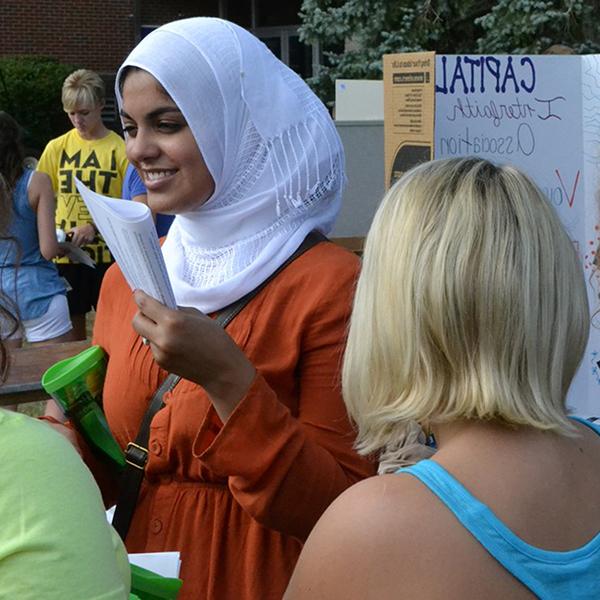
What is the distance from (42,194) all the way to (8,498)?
4.87 m

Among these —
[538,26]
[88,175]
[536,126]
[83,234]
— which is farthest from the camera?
[538,26]

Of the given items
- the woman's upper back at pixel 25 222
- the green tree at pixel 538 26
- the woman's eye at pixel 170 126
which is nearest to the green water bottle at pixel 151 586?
the woman's eye at pixel 170 126

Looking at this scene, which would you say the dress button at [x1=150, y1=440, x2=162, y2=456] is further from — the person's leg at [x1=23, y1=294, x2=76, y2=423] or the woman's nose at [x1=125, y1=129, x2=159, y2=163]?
the person's leg at [x1=23, y1=294, x2=76, y2=423]

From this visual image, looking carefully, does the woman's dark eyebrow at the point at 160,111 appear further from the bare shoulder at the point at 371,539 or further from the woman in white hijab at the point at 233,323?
the bare shoulder at the point at 371,539

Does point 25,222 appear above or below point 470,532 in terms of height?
below

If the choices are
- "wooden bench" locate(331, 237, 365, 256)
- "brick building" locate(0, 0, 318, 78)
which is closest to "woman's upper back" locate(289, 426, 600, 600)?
"wooden bench" locate(331, 237, 365, 256)

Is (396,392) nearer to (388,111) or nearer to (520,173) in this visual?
(520,173)

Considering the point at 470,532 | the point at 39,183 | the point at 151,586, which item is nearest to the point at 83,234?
the point at 39,183

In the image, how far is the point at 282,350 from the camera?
2025 millimetres

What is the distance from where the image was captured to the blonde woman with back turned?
1271mm

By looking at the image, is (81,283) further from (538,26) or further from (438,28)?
(438,28)

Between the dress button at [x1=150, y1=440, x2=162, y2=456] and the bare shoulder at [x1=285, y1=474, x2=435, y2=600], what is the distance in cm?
75

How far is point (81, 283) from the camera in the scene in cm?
694

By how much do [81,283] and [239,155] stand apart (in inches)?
193
